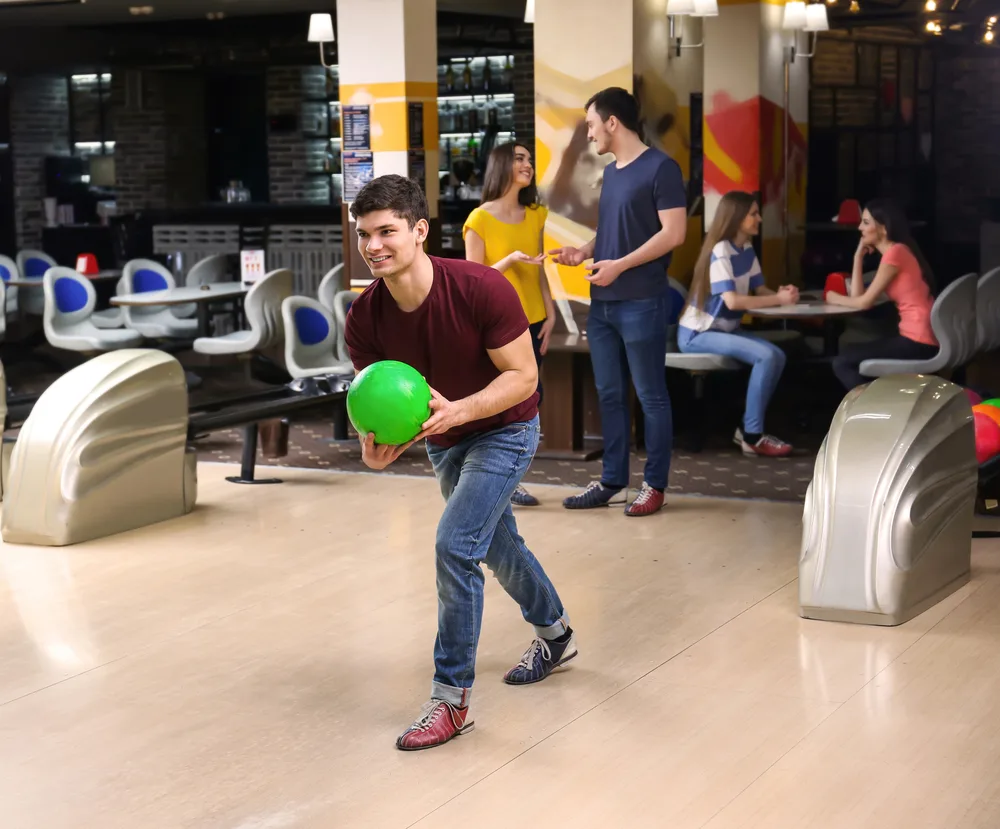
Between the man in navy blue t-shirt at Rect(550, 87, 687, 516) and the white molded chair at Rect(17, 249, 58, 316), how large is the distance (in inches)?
284

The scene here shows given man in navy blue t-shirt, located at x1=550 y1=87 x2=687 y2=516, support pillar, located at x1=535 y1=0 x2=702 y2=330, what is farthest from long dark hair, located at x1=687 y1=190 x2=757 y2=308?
man in navy blue t-shirt, located at x1=550 y1=87 x2=687 y2=516

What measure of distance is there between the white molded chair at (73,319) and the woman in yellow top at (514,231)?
419 centimetres

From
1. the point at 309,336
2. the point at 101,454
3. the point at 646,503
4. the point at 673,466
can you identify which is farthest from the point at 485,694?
the point at 309,336

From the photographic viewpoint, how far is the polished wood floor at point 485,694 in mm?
3104

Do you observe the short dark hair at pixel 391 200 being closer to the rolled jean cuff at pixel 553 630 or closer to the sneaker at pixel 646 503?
the rolled jean cuff at pixel 553 630

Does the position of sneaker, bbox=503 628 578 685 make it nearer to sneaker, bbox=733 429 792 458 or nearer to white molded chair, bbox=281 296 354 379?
sneaker, bbox=733 429 792 458

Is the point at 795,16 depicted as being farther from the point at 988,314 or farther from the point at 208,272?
the point at 208,272

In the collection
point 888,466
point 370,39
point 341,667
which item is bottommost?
point 341,667

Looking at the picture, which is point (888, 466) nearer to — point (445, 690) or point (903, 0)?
point (445, 690)

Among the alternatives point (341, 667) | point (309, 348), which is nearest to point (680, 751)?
point (341, 667)

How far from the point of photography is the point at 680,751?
3375 millimetres

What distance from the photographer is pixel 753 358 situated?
7160mm

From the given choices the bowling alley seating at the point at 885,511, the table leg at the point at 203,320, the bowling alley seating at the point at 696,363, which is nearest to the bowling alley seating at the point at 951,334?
the bowling alley seating at the point at 696,363

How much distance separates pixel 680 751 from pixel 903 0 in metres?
7.38
